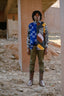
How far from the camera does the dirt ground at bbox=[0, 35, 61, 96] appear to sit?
291 cm

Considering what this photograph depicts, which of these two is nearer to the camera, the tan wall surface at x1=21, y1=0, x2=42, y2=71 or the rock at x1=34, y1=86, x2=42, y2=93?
the rock at x1=34, y1=86, x2=42, y2=93

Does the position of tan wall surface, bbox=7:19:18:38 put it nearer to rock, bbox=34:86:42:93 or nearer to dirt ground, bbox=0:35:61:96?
dirt ground, bbox=0:35:61:96

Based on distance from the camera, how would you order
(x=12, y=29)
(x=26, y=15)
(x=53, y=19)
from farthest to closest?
(x=53, y=19)
(x=12, y=29)
(x=26, y=15)

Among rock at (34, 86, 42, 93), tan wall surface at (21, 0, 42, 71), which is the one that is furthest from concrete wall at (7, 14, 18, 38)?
rock at (34, 86, 42, 93)

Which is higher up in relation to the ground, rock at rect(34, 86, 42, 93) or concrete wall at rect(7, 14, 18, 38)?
concrete wall at rect(7, 14, 18, 38)

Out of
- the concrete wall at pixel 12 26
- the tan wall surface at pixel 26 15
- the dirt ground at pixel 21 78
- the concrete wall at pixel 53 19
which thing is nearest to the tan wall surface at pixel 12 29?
the concrete wall at pixel 12 26

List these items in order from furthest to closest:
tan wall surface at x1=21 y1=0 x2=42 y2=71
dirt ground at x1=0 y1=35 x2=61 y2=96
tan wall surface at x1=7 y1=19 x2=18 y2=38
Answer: tan wall surface at x1=7 y1=19 x2=18 y2=38 < tan wall surface at x1=21 y1=0 x2=42 y2=71 < dirt ground at x1=0 y1=35 x2=61 y2=96

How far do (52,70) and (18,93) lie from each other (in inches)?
95.3

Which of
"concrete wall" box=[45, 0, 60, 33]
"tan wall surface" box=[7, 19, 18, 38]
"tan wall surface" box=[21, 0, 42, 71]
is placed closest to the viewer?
"tan wall surface" box=[21, 0, 42, 71]

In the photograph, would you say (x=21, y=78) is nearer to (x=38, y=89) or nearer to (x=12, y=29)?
(x=38, y=89)

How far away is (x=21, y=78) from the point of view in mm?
4020

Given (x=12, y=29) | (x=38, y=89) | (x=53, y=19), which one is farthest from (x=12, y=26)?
(x=38, y=89)

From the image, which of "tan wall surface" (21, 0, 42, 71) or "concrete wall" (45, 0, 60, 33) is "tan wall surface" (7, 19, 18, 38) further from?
"tan wall surface" (21, 0, 42, 71)

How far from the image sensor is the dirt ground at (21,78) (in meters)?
2.91
